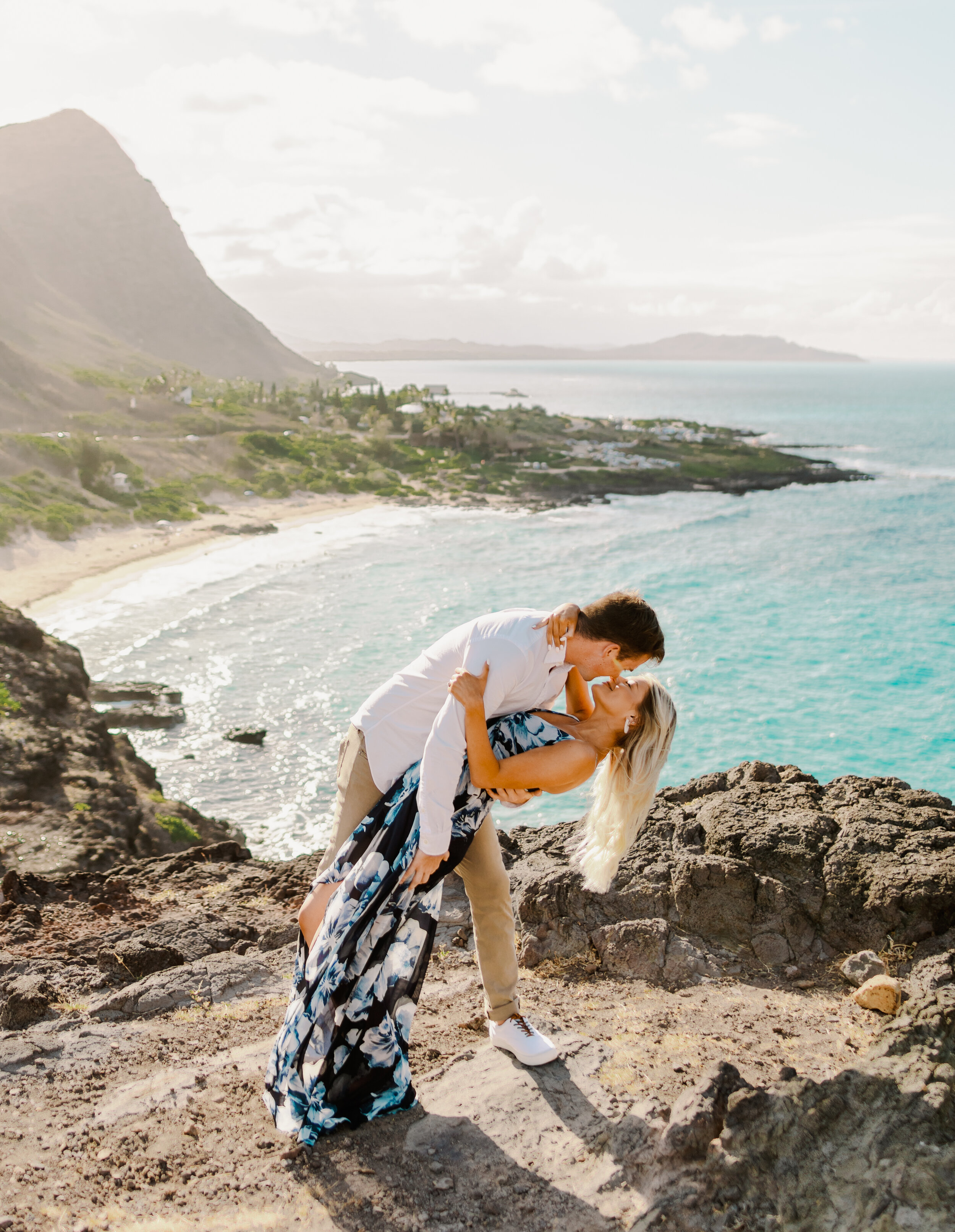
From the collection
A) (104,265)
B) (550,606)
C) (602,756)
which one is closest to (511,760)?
(602,756)

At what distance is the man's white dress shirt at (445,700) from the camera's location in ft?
10.6

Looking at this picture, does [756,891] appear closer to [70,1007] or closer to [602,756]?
[602,756]

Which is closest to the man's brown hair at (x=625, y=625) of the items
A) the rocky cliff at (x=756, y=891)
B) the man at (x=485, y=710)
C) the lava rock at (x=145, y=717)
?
the man at (x=485, y=710)

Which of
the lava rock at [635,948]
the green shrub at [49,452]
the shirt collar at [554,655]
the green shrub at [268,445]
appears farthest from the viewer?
the green shrub at [268,445]

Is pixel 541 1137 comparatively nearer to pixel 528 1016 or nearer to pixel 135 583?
pixel 528 1016

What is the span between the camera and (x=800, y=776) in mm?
7340

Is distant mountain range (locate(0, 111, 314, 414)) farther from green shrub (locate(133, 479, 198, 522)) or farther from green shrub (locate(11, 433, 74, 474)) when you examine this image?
green shrub (locate(133, 479, 198, 522))

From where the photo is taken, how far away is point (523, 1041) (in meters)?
3.93

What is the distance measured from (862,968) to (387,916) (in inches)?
112

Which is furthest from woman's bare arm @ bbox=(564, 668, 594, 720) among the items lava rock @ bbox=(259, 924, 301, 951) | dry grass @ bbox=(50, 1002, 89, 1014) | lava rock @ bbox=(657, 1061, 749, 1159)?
dry grass @ bbox=(50, 1002, 89, 1014)

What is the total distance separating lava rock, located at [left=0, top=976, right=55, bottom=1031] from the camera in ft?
16.0

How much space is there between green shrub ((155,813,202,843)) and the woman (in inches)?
327

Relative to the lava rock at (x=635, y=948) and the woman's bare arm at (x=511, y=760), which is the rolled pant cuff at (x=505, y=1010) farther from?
the lava rock at (x=635, y=948)

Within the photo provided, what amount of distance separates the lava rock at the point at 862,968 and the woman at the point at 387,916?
83.8 inches
